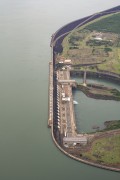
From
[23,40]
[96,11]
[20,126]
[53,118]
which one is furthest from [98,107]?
[96,11]

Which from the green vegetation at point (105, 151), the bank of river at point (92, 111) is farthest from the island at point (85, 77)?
the bank of river at point (92, 111)

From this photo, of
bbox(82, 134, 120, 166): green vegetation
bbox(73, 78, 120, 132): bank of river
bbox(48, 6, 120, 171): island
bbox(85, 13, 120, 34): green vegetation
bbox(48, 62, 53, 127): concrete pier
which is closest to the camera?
bbox(82, 134, 120, 166): green vegetation

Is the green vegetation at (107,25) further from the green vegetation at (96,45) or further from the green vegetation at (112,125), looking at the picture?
the green vegetation at (112,125)

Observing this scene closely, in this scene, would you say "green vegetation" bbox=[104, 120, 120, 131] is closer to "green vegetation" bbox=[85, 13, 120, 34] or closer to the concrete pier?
the concrete pier

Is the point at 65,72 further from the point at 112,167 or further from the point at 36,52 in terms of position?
the point at 112,167

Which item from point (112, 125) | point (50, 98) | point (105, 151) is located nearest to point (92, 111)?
point (112, 125)

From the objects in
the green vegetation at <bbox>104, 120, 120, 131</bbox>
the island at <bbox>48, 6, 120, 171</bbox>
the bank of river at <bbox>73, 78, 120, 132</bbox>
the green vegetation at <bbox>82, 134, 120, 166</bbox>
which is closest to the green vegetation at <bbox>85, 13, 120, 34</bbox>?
the island at <bbox>48, 6, 120, 171</bbox>
